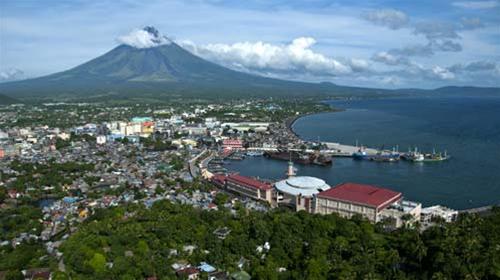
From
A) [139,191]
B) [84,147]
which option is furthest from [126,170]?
[84,147]

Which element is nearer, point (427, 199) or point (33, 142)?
point (427, 199)

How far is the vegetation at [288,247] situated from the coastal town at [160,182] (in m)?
0.41

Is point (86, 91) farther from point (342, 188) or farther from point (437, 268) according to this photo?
point (437, 268)

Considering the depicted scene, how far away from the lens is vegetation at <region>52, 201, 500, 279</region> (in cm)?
1073

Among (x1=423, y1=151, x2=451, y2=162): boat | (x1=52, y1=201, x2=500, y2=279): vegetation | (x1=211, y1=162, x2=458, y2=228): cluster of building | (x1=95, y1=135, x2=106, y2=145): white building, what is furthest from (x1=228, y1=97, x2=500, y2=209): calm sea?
(x1=95, y1=135, x2=106, y2=145): white building

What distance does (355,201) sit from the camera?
16.0 m

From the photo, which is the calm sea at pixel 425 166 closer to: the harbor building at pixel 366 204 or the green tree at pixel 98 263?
the harbor building at pixel 366 204

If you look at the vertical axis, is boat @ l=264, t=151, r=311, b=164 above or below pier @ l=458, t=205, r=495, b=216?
above

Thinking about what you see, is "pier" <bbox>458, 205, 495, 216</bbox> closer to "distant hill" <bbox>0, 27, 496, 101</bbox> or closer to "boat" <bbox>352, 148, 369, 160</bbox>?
"boat" <bbox>352, 148, 369, 160</bbox>

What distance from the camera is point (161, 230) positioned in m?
13.2

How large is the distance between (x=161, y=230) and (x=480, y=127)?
42.5 metres

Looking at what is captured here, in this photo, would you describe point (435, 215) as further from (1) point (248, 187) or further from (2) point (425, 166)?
(2) point (425, 166)

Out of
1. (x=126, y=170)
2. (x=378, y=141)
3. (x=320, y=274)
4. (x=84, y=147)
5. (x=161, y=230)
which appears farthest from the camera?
(x=378, y=141)

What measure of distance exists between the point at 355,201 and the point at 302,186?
2938mm
